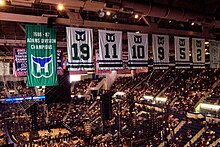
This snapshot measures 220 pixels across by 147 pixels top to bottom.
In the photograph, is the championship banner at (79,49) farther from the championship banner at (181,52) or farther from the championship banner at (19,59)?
the championship banner at (19,59)

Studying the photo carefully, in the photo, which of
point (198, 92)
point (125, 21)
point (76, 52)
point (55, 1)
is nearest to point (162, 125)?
point (198, 92)

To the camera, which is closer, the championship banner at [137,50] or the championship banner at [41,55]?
the championship banner at [41,55]

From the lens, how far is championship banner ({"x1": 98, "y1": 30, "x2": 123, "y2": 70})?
755 centimetres

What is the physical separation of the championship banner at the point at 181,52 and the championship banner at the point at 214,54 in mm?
1824

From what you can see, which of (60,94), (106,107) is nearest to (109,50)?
(60,94)

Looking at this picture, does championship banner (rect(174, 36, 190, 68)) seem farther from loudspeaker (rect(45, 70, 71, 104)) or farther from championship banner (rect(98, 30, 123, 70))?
loudspeaker (rect(45, 70, 71, 104))

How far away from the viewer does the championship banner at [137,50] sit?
8163 millimetres

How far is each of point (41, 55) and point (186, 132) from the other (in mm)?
15492

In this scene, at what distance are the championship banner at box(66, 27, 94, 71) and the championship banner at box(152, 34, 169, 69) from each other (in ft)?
9.08

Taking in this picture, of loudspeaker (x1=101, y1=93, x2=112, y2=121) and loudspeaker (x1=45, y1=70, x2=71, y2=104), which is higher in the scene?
loudspeaker (x1=45, y1=70, x2=71, y2=104)

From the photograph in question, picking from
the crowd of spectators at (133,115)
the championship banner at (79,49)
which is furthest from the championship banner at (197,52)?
the crowd of spectators at (133,115)

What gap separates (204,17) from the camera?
28.5 ft

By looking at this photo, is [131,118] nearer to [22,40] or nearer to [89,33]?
[22,40]

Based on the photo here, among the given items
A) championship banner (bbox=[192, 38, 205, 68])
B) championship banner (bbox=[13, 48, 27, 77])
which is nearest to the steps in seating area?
championship banner (bbox=[192, 38, 205, 68])
